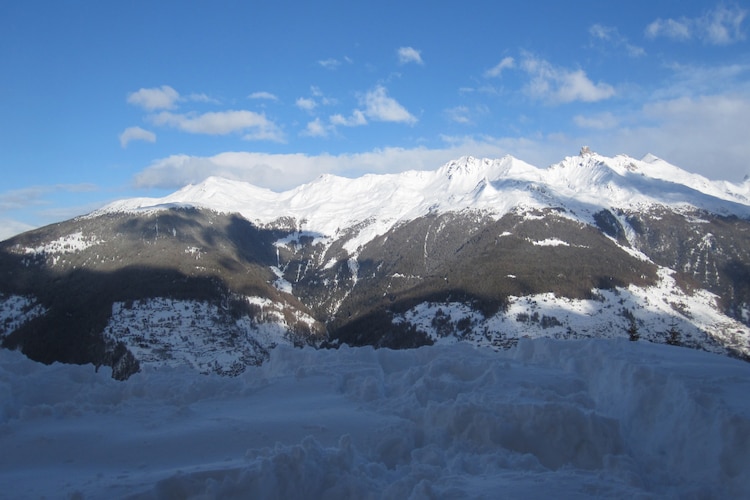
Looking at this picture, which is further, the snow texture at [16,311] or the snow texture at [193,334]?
the snow texture at [16,311]

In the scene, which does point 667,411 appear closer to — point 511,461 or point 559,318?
point 511,461

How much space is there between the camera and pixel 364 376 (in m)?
18.1

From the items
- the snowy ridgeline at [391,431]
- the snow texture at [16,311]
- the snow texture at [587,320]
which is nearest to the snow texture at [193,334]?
the snow texture at [16,311]

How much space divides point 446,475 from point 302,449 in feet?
9.53

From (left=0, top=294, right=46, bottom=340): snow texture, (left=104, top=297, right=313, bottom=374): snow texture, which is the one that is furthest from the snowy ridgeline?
(left=0, top=294, right=46, bottom=340): snow texture

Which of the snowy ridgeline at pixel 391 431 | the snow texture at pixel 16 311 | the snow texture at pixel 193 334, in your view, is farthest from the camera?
the snow texture at pixel 16 311

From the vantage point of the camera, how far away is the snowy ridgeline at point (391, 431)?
9375 millimetres

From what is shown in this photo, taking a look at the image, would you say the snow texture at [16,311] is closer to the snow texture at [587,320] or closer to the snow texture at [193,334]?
the snow texture at [193,334]

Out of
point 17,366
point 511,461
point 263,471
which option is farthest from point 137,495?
point 17,366

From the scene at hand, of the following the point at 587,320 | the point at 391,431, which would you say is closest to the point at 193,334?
the point at 587,320

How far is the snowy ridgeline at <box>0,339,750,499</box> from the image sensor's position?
9375 millimetres

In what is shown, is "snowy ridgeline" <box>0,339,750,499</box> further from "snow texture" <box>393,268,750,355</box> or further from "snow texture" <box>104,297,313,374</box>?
"snow texture" <box>393,268,750,355</box>

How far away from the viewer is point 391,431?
496 inches

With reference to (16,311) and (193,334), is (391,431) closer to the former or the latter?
(193,334)
